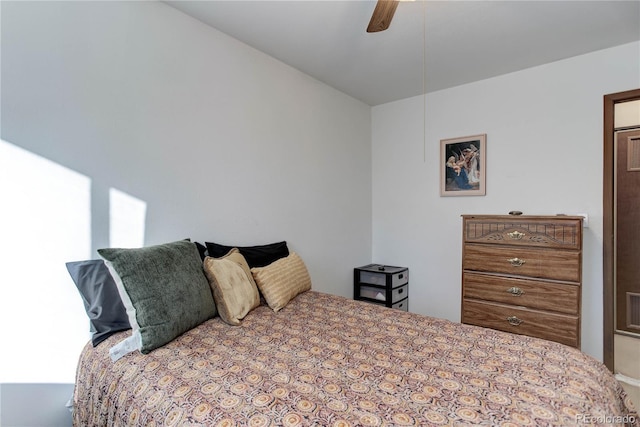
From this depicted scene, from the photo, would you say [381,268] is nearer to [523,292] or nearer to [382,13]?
[523,292]

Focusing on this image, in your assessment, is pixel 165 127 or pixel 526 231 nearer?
pixel 165 127

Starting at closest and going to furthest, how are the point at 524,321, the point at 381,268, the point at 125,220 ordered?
1. the point at 125,220
2. the point at 524,321
3. the point at 381,268

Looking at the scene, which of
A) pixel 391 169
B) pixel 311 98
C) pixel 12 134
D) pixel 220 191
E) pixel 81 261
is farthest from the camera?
pixel 391 169

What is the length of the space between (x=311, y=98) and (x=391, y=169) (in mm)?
1275

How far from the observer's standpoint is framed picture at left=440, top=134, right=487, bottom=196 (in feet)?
10.1

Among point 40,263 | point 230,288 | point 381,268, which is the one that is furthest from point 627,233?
point 40,263

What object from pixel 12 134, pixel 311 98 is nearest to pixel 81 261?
pixel 12 134

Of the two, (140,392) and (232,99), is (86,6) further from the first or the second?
(140,392)

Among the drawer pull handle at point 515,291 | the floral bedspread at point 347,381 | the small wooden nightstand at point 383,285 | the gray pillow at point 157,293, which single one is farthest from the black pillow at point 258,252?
the drawer pull handle at point 515,291

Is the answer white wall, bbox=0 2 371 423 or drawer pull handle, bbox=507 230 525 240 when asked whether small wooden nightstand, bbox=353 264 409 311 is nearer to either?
white wall, bbox=0 2 371 423

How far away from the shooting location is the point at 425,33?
7.39ft

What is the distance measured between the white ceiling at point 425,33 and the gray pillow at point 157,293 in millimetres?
1561

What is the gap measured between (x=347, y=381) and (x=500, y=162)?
2699 millimetres

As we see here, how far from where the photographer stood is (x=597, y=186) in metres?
2.53
